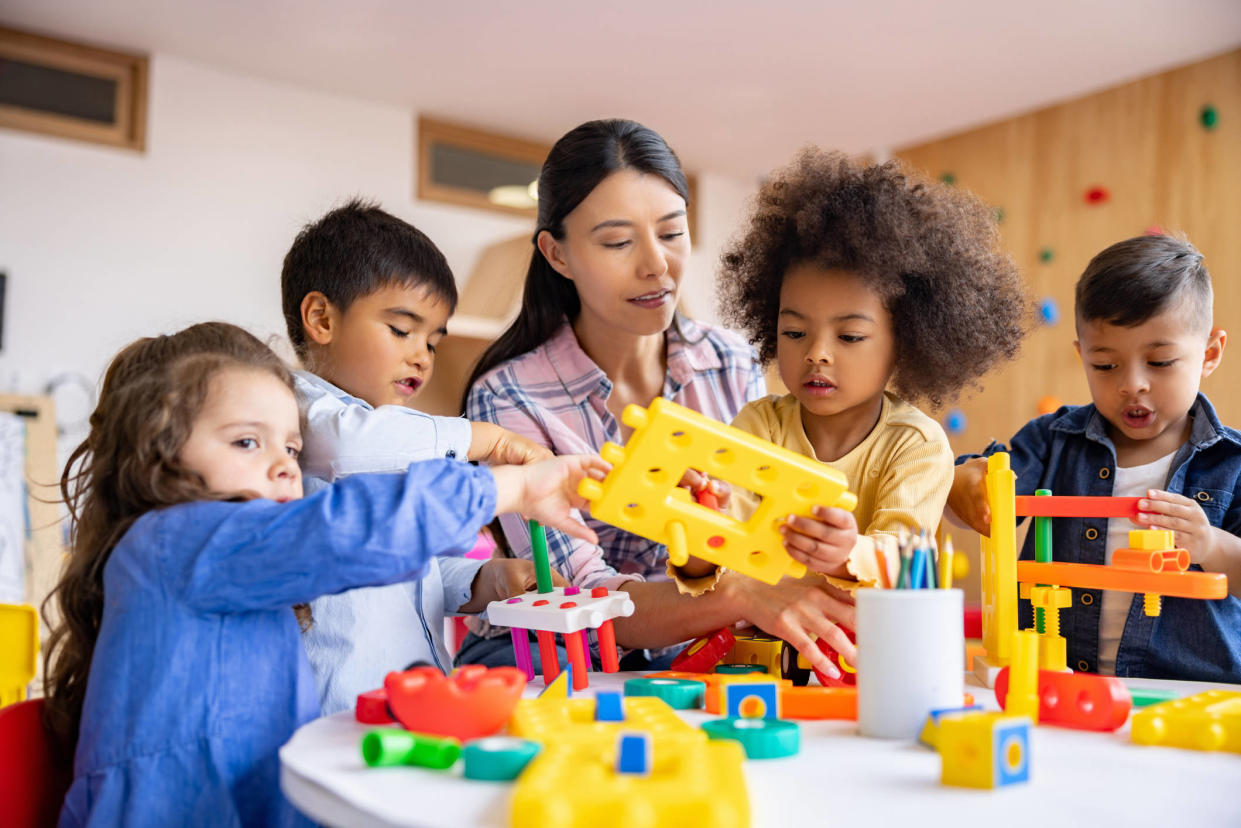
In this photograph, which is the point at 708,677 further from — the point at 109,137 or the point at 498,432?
the point at 109,137

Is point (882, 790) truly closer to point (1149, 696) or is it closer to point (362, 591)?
point (1149, 696)

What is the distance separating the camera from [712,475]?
930 mm

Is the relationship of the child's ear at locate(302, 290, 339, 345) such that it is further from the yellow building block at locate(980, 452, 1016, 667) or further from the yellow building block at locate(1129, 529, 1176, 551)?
the yellow building block at locate(1129, 529, 1176, 551)

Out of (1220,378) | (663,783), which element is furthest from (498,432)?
(1220,378)

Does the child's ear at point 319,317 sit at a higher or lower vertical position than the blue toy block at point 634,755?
higher

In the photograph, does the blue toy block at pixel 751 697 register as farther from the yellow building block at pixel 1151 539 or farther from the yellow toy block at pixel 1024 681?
the yellow building block at pixel 1151 539

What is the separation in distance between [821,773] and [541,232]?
49.5 inches

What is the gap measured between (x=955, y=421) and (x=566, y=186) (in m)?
3.12

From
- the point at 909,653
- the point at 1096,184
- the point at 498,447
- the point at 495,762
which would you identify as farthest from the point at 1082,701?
the point at 1096,184

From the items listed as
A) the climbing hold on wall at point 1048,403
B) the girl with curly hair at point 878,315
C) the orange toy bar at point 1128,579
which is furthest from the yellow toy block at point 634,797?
the climbing hold on wall at point 1048,403

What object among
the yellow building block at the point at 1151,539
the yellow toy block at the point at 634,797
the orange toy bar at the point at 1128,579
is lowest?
the yellow toy block at the point at 634,797

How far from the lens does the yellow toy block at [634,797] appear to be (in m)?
0.56

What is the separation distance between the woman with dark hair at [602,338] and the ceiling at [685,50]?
1861 mm

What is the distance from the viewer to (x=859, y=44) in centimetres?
371
